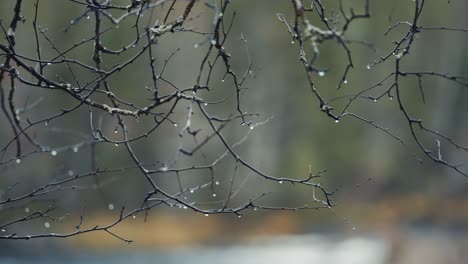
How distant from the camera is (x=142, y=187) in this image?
25.1ft

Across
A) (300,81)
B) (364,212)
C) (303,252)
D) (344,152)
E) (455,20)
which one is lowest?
(303,252)

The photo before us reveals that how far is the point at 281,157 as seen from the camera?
26.7ft

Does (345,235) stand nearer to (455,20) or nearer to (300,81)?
(300,81)

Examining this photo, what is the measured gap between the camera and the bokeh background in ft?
22.8

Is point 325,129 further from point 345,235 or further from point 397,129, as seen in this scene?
point 345,235

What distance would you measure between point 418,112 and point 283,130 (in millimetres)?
1549

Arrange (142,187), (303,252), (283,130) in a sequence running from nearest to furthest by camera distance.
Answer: (303,252) < (142,187) < (283,130)

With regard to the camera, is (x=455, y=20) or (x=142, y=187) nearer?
(x=142, y=187)

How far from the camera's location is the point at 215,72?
7809 mm

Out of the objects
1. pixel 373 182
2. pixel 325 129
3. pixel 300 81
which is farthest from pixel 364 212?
pixel 300 81

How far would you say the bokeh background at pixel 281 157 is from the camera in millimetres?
6957

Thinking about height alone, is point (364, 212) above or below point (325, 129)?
below

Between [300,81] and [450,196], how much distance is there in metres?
2.09

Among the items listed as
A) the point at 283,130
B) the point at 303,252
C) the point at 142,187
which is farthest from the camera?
the point at 283,130
